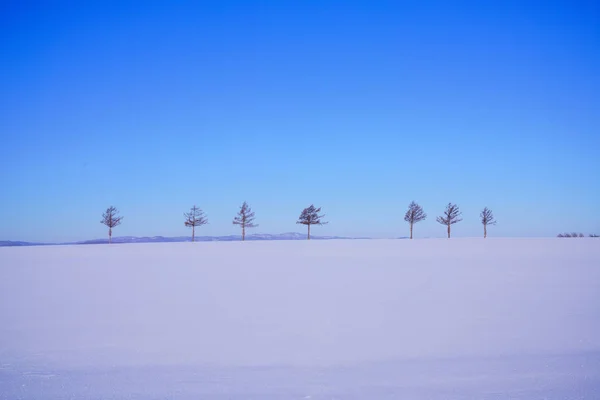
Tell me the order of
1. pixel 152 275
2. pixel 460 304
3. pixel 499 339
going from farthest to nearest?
pixel 152 275 < pixel 460 304 < pixel 499 339

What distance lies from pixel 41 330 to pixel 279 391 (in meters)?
5.69

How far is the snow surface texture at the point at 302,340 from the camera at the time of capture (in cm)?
483

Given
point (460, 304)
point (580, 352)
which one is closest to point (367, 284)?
point (460, 304)

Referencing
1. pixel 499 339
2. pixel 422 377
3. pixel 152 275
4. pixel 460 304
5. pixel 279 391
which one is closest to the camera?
pixel 279 391

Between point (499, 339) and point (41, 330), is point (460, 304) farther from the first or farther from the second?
point (41, 330)

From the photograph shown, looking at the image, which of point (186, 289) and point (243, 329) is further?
point (186, 289)

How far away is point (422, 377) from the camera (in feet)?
16.8

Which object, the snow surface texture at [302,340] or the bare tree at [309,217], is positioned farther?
the bare tree at [309,217]

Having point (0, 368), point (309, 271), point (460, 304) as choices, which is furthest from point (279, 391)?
point (309, 271)

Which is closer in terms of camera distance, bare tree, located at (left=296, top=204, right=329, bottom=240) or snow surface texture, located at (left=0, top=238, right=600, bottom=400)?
snow surface texture, located at (left=0, top=238, right=600, bottom=400)

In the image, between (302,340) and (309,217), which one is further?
(309,217)

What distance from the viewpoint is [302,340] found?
21.8ft

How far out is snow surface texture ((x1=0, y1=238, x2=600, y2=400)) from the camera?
4.83 m

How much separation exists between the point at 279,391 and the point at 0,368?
439cm
